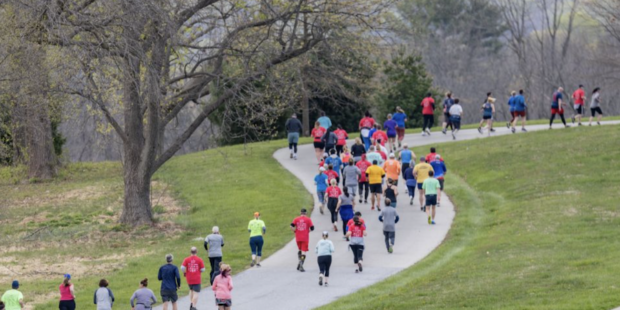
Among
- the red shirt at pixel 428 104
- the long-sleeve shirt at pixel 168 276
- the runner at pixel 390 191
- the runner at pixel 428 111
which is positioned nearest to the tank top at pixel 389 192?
the runner at pixel 390 191

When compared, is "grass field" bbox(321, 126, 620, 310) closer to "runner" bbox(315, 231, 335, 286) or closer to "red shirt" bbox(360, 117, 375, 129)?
"runner" bbox(315, 231, 335, 286)

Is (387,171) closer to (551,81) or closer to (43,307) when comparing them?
(43,307)

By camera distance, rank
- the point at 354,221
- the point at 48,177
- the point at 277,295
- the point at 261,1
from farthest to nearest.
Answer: the point at 48,177 < the point at 261,1 < the point at 354,221 < the point at 277,295

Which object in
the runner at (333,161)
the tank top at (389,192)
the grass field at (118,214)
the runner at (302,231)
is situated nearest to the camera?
the runner at (302,231)

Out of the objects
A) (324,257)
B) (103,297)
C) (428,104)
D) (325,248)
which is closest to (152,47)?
(325,248)

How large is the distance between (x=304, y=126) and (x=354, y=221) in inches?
1239

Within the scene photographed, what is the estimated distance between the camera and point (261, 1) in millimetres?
28031

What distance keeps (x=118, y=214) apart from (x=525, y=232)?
1469cm

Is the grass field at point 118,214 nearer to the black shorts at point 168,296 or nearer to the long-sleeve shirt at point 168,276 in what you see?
the black shorts at point 168,296

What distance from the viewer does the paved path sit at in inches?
792

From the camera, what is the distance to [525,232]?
25.1m

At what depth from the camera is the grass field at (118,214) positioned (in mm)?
24281

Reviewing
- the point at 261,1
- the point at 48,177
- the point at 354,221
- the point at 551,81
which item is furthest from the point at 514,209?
the point at 551,81

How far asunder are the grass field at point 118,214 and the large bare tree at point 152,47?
81.3 inches
